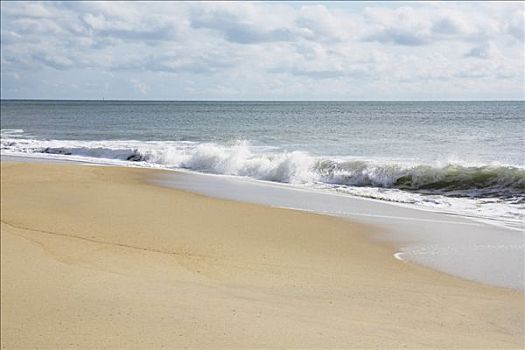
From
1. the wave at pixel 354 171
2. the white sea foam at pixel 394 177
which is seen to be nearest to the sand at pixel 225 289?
the white sea foam at pixel 394 177

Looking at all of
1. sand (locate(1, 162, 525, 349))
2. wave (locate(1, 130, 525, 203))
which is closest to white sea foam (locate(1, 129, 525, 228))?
wave (locate(1, 130, 525, 203))

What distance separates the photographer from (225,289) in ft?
20.0

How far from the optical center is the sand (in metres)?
4.75

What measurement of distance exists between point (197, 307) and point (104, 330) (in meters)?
0.91

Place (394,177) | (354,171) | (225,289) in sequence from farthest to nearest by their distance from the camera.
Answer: (354,171) < (394,177) < (225,289)

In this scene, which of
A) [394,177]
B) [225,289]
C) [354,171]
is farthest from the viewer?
[354,171]

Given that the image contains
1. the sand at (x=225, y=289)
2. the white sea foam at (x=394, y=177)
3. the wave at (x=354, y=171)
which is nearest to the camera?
the sand at (x=225, y=289)

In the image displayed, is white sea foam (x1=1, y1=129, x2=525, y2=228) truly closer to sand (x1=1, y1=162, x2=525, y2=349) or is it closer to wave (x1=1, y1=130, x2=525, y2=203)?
wave (x1=1, y1=130, x2=525, y2=203)

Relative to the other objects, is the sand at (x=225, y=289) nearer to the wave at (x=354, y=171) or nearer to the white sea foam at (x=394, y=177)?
the white sea foam at (x=394, y=177)

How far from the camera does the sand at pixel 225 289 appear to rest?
4.75 metres

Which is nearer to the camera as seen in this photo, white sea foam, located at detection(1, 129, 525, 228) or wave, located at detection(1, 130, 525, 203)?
white sea foam, located at detection(1, 129, 525, 228)

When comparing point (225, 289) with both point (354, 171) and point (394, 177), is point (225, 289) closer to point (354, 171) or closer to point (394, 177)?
point (394, 177)

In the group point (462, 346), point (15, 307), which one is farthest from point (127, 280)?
point (462, 346)

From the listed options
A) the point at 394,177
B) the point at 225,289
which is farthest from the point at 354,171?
the point at 225,289
